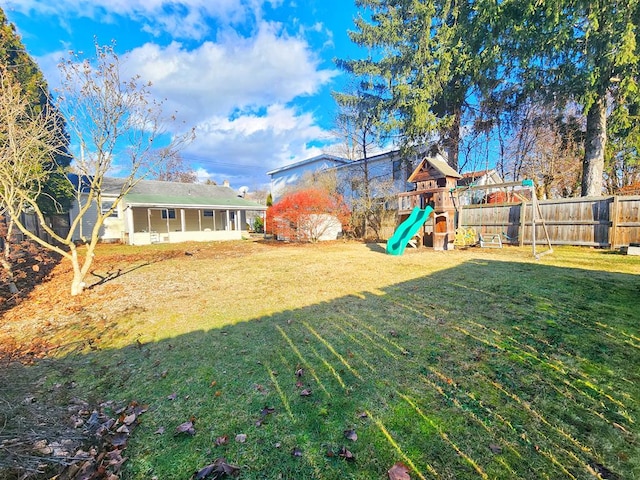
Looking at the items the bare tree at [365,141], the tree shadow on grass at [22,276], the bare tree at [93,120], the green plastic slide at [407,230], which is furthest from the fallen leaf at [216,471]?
the bare tree at [365,141]

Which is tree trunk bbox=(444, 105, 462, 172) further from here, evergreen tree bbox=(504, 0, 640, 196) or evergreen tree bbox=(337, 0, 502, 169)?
evergreen tree bbox=(504, 0, 640, 196)

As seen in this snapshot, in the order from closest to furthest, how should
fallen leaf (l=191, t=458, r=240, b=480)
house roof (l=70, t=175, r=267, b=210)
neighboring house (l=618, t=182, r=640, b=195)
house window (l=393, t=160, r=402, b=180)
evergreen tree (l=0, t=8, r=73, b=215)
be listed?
fallen leaf (l=191, t=458, r=240, b=480)
evergreen tree (l=0, t=8, r=73, b=215)
neighboring house (l=618, t=182, r=640, b=195)
house roof (l=70, t=175, r=267, b=210)
house window (l=393, t=160, r=402, b=180)

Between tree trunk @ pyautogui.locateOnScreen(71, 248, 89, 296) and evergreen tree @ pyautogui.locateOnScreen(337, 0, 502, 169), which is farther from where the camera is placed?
evergreen tree @ pyautogui.locateOnScreen(337, 0, 502, 169)

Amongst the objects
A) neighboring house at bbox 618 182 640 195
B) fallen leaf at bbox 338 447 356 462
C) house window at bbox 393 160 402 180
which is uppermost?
house window at bbox 393 160 402 180

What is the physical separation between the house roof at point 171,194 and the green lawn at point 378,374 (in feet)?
46.8

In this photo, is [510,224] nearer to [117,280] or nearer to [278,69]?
[117,280]

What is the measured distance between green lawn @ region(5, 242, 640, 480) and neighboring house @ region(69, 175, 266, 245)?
14.1 m

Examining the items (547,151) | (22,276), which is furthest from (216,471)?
(547,151)

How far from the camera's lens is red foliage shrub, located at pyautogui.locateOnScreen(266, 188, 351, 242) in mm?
15805

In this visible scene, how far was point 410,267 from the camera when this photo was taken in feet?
→ 25.8

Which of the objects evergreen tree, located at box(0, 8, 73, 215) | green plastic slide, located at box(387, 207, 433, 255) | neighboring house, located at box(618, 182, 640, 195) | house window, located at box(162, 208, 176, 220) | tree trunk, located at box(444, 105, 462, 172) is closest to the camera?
green plastic slide, located at box(387, 207, 433, 255)

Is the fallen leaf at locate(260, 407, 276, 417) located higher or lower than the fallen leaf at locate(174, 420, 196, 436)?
higher

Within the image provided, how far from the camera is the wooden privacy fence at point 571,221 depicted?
30.6 ft

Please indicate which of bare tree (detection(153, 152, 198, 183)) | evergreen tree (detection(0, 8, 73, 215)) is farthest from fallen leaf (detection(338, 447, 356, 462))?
bare tree (detection(153, 152, 198, 183))
